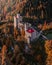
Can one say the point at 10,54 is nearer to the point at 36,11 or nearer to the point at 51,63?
the point at 51,63

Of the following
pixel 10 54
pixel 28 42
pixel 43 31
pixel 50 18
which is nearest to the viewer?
pixel 10 54

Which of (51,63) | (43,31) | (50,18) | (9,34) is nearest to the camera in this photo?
(51,63)

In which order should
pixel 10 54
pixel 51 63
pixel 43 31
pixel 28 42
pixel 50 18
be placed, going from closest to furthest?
pixel 51 63 → pixel 10 54 → pixel 28 42 → pixel 43 31 → pixel 50 18

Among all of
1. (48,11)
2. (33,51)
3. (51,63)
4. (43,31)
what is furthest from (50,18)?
(51,63)

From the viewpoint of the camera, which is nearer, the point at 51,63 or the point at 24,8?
the point at 51,63

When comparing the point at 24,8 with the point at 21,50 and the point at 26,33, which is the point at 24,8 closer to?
the point at 26,33

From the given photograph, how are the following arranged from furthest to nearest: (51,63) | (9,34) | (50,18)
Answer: (50,18) < (9,34) < (51,63)

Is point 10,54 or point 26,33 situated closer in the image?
Result: point 10,54

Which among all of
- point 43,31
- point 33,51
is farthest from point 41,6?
point 33,51
